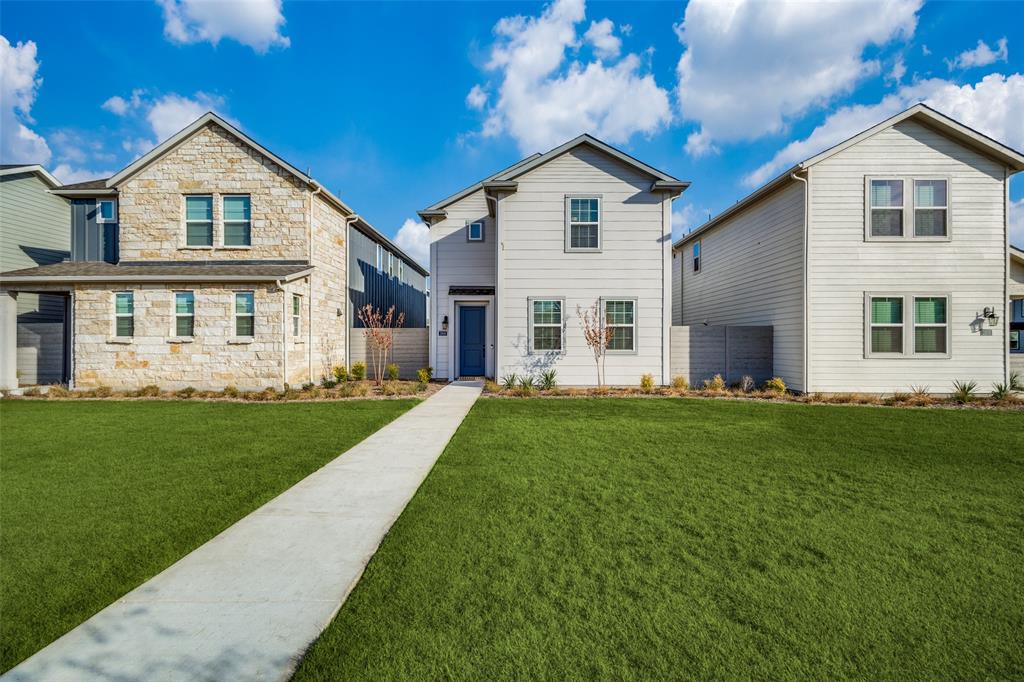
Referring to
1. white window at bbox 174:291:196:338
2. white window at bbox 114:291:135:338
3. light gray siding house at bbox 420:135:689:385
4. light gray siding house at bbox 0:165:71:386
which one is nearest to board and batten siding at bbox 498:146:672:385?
light gray siding house at bbox 420:135:689:385

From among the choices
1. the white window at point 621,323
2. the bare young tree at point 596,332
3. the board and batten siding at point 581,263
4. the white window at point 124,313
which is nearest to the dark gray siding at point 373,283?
the white window at point 124,313

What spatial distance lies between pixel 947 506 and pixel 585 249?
32.1ft

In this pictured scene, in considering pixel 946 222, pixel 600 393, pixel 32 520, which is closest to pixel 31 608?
pixel 32 520

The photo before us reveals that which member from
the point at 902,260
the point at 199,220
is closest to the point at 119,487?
the point at 199,220

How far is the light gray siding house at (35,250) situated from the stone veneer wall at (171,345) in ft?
9.92

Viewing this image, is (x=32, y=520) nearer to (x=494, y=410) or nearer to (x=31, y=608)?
(x=31, y=608)

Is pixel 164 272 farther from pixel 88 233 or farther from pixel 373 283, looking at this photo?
pixel 373 283

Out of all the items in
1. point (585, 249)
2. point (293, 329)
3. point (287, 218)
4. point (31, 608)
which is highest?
point (287, 218)

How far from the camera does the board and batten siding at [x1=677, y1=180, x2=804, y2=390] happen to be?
12.3 meters

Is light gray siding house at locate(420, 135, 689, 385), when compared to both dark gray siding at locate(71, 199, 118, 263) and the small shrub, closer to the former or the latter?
the small shrub

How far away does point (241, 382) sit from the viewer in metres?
12.6

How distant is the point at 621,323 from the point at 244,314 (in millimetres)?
10581

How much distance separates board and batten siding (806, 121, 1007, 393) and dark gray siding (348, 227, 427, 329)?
14896 mm

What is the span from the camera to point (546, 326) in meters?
13.0
